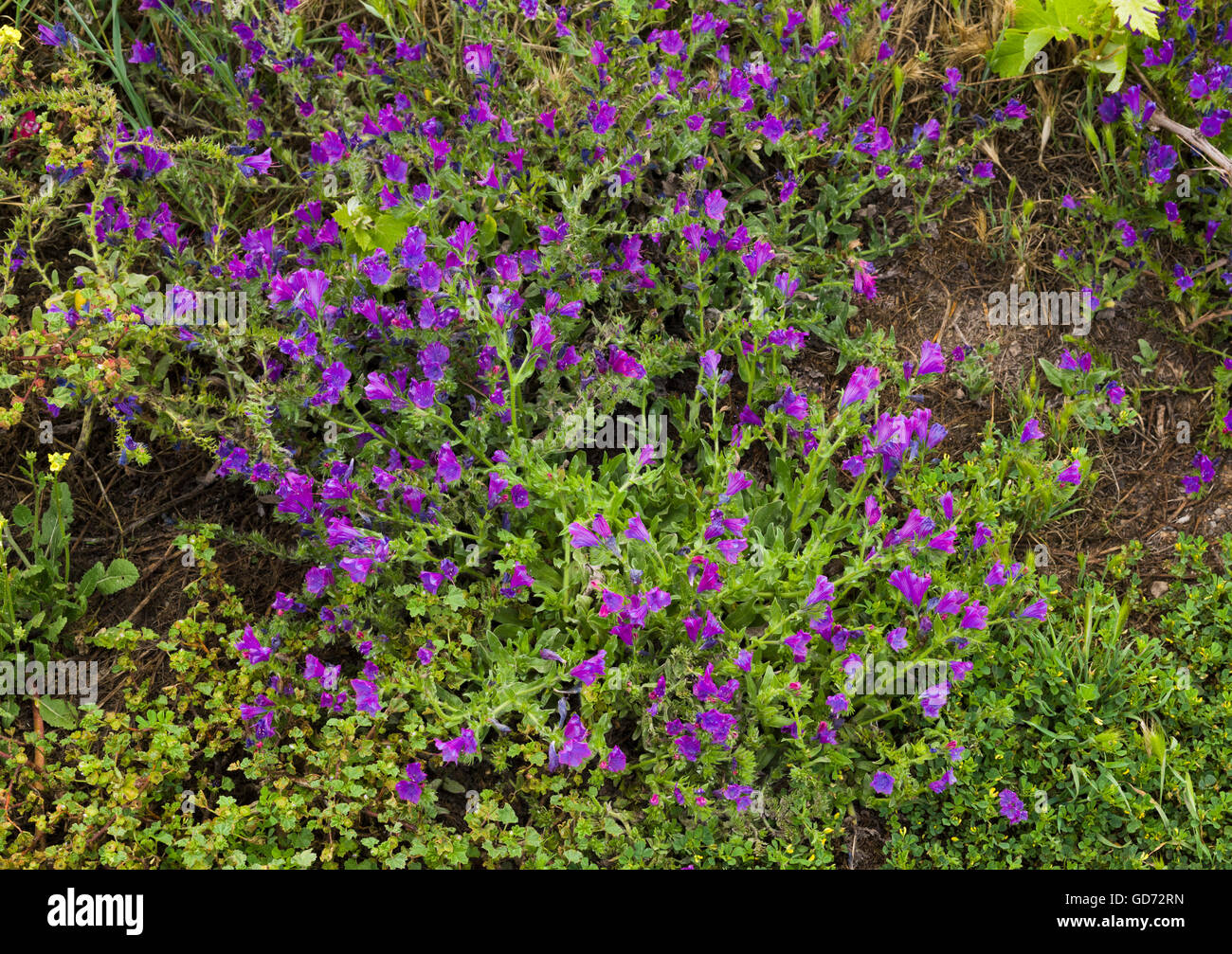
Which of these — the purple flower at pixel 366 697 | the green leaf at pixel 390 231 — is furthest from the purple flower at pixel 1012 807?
the green leaf at pixel 390 231

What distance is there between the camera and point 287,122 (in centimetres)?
381

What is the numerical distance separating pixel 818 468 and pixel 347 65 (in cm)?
246

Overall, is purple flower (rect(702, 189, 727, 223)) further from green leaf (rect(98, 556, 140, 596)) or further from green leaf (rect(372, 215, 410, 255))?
green leaf (rect(98, 556, 140, 596))

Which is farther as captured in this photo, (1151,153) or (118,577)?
(1151,153)

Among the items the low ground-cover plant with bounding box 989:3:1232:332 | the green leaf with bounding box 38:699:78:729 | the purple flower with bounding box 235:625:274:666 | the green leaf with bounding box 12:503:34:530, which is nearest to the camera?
the purple flower with bounding box 235:625:274:666

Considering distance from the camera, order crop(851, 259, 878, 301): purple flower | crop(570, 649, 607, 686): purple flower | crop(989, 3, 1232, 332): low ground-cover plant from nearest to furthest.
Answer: crop(570, 649, 607, 686): purple flower < crop(851, 259, 878, 301): purple flower < crop(989, 3, 1232, 332): low ground-cover plant

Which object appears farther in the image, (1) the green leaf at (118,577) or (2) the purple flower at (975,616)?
(1) the green leaf at (118,577)

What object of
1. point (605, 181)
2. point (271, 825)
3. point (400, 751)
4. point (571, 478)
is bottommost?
point (271, 825)

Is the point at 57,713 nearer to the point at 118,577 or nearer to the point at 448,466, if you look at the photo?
the point at 118,577

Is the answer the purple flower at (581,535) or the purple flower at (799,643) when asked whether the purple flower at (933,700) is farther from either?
the purple flower at (581,535)

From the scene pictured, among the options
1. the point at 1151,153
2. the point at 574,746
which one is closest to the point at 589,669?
the point at 574,746

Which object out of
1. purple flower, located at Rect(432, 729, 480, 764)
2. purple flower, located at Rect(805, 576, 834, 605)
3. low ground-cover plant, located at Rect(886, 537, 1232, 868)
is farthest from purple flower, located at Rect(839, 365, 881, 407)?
purple flower, located at Rect(432, 729, 480, 764)

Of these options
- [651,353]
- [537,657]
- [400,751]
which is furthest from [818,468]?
[400,751]

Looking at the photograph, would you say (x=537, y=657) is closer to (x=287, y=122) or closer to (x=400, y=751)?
(x=400, y=751)
